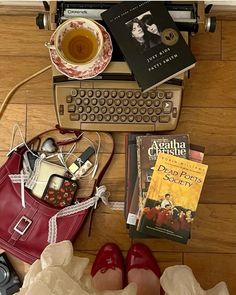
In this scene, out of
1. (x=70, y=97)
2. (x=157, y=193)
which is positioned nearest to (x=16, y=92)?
(x=70, y=97)

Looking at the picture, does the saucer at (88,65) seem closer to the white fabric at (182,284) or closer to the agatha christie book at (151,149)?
the agatha christie book at (151,149)

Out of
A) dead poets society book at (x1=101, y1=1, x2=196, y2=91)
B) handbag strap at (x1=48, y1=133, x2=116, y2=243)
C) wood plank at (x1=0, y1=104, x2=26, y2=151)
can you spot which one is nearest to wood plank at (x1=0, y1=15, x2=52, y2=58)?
wood plank at (x1=0, y1=104, x2=26, y2=151)

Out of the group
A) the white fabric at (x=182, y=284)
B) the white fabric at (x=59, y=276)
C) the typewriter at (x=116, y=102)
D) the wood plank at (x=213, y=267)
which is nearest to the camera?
the white fabric at (x=59, y=276)

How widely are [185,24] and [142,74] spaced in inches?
6.3

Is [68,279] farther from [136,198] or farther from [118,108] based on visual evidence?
[118,108]

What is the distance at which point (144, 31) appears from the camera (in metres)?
1.31

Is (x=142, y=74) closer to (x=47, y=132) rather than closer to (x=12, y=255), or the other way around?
(x=47, y=132)

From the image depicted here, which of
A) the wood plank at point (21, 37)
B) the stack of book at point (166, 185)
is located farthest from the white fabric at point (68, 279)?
the wood plank at point (21, 37)

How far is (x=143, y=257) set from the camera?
4.68 feet

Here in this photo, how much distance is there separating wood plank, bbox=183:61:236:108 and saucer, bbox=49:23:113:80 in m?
0.29

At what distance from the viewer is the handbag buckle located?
4.65 feet

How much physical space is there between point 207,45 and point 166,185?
1.45 feet

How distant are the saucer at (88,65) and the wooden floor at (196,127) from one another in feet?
0.63

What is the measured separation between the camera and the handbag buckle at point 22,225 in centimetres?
142
